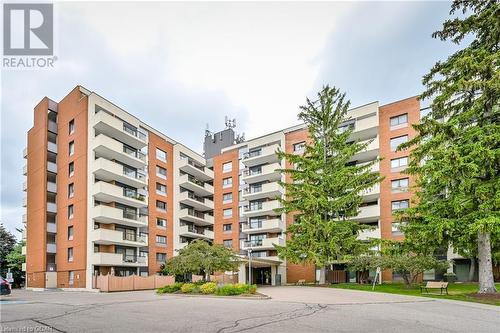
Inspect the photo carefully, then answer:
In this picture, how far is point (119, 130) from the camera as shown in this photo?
138 ft

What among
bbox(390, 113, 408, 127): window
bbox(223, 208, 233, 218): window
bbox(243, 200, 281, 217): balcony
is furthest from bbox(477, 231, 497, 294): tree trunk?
bbox(223, 208, 233, 218): window

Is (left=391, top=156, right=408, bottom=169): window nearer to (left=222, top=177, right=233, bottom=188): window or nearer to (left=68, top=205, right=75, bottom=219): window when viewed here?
(left=222, top=177, right=233, bottom=188): window

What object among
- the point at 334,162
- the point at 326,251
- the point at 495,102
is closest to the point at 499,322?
the point at 495,102

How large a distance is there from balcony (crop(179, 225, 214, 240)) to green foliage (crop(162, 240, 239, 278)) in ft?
76.4

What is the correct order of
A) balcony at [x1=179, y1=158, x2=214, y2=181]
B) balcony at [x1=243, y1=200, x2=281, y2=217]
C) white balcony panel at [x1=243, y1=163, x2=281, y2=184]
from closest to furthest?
balcony at [x1=243, y1=200, x2=281, y2=217] → white balcony panel at [x1=243, y1=163, x2=281, y2=184] → balcony at [x1=179, y1=158, x2=214, y2=181]

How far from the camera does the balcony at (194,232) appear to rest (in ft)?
176

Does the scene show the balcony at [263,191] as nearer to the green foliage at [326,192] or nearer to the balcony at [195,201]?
the balcony at [195,201]

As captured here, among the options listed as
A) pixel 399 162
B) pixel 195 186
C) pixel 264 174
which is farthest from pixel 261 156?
pixel 399 162

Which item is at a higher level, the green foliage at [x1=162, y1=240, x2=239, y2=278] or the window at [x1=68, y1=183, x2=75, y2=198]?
the window at [x1=68, y1=183, x2=75, y2=198]

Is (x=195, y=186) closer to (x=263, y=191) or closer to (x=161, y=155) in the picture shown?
(x=161, y=155)

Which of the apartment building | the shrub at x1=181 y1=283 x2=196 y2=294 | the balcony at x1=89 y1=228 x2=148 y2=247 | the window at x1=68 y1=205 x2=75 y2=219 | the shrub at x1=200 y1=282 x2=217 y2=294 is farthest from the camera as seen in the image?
the window at x1=68 y1=205 x2=75 y2=219

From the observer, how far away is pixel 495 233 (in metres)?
20.0

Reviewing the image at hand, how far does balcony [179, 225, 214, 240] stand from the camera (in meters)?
53.7

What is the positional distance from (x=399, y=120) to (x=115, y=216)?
106ft
